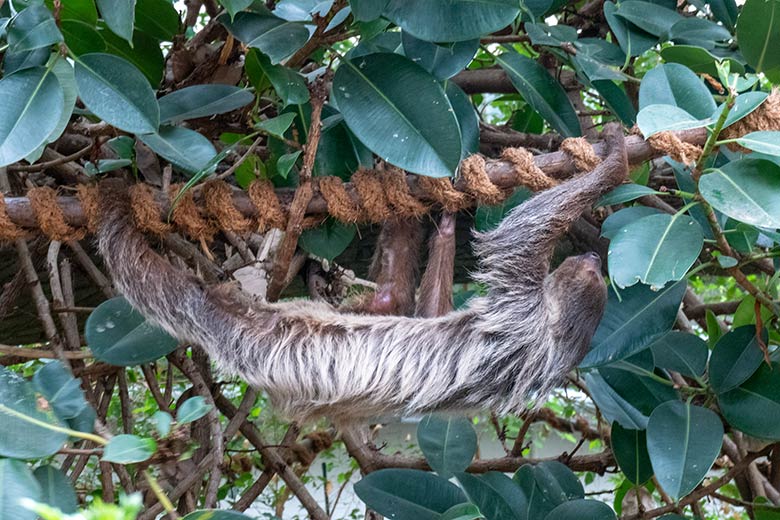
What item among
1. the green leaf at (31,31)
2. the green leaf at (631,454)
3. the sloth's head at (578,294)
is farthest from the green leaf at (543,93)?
the green leaf at (31,31)

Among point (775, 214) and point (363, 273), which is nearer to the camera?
point (775, 214)

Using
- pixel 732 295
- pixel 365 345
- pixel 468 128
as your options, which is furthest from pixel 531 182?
pixel 732 295

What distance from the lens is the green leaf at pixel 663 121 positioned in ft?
5.85

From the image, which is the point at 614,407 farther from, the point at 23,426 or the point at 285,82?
the point at 23,426

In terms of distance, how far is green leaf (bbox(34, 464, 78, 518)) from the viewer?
1763 millimetres

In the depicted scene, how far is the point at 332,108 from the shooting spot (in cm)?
272

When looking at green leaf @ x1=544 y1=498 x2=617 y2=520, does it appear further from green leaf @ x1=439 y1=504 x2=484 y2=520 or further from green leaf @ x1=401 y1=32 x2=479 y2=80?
green leaf @ x1=401 y1=32 x2=479 y2=80

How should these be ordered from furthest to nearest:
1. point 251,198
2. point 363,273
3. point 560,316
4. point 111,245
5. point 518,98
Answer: point 363,273 < point 518,98 < point 560,316 < point 111,245 < point 251,198

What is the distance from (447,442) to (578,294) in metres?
0.71

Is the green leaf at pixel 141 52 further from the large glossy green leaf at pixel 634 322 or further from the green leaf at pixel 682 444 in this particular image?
the green leaf at pixel 682 444

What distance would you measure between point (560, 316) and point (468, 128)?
0.67 metres

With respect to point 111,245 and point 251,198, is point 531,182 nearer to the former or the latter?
point 251,198

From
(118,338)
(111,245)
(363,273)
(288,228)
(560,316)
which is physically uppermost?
(288,228)

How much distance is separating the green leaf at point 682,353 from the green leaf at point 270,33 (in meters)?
1.49
